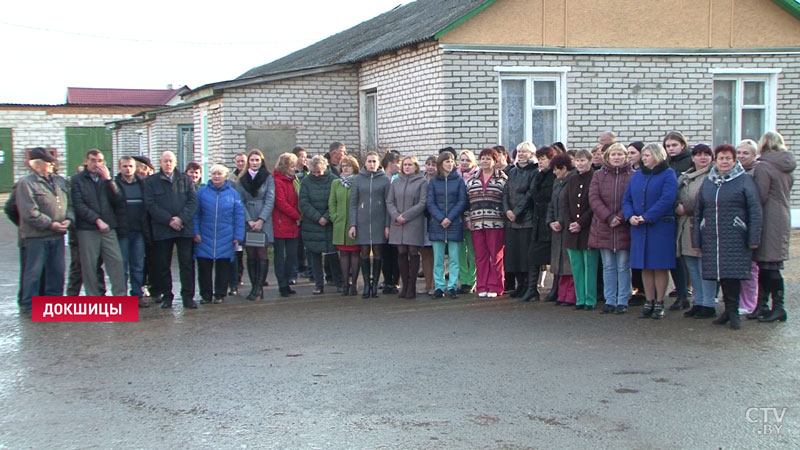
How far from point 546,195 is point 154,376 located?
5051mm

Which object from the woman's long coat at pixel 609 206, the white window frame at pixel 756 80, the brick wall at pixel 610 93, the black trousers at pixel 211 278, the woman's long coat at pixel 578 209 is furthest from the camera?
the white window frame at pixel 756 80

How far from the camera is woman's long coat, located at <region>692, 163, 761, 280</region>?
823 cm

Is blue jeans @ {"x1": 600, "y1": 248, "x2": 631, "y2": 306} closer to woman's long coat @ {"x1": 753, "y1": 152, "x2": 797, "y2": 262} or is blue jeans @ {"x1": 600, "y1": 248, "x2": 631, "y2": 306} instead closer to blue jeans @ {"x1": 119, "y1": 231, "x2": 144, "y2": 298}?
woman's long coat @ {"x1": 753, "y1": 152, "x2": 797, "y2": 262}

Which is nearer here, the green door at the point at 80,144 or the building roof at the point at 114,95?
the green door at the point at 80,144

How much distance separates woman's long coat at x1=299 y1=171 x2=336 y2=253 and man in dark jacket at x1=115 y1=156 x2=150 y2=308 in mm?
2004

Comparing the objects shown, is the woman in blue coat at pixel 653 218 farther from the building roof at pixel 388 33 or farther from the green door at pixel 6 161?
the green door at pixel 6 161

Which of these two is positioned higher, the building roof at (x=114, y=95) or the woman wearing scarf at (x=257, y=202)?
the building roof at (x=114, y=95)

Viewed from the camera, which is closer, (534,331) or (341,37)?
(534,331)

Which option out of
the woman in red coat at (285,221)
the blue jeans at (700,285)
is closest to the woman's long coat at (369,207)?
the woman in red coat at (285,221)

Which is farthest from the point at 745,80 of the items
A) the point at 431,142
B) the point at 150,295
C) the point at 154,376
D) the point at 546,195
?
the point at 154,376

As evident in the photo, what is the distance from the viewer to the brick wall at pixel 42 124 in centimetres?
3641

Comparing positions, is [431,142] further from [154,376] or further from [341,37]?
[341,37]

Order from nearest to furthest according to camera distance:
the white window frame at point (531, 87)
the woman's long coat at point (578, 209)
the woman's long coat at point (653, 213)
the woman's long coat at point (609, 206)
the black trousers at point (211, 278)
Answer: the woman's long coat at point (653, 213), the woman's long coat at point (609, 206), the woman's long coat at point (578, 209), the black trousers at point (211, 278), the white window frame at point (531, 87)

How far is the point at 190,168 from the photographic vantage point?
10.7 meters
